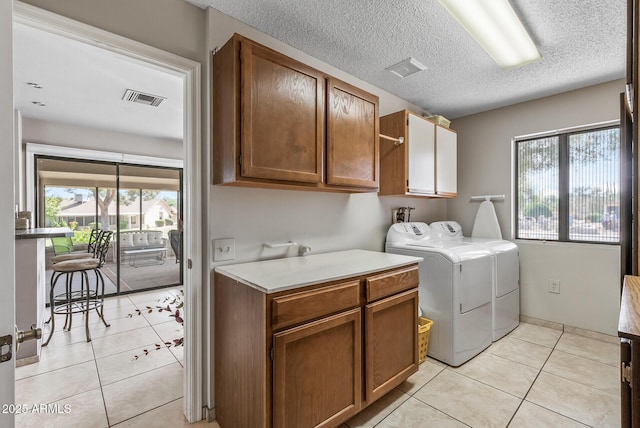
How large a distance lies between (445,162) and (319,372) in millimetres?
2598

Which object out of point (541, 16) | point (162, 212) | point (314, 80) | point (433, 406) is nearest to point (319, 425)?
point (433, 406)

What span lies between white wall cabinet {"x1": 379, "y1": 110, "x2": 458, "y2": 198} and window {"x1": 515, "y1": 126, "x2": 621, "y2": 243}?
101 centimetres

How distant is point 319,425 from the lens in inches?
58.6

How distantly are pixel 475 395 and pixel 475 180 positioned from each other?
2.42 metres

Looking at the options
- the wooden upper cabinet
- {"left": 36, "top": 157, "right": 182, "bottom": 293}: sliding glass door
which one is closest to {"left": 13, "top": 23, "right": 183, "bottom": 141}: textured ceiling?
the wooden upper cabinet

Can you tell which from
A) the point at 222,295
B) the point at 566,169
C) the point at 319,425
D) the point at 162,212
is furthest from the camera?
the point at 162,212

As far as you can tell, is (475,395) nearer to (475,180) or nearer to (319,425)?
(319,425)

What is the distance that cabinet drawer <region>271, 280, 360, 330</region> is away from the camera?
52.5 inches

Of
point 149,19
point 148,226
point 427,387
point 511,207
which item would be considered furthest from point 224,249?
point 148,226

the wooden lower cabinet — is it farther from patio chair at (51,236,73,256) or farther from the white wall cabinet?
patio chair at (51,236,73,256)

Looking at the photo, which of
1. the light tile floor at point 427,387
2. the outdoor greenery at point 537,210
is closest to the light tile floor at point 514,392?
the light tile floor at point 427,387

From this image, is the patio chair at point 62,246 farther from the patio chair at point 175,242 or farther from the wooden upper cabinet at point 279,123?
the wooden upper cabinet at point 279,123

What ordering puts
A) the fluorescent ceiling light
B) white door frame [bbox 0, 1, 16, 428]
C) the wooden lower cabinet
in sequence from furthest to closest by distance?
the fluorescent ceiling light < the wooden lower cabinet < white door frame [bbox 0, 1, 16, 428]

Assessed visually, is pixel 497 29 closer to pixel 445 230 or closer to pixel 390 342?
pixel 445 230
